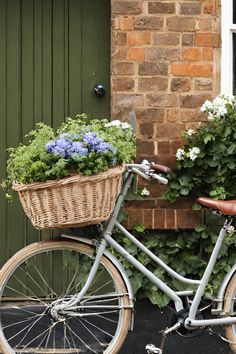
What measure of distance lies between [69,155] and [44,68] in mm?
1384

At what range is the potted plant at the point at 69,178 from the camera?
416cm

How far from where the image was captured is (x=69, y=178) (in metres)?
4.14

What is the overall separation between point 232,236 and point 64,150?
1.40 meters

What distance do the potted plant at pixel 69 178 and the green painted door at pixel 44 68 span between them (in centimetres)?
108

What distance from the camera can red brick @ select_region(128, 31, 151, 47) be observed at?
5.14 metres

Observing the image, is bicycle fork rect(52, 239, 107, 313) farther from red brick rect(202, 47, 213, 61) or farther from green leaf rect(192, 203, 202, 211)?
red brick rect(202, 47, 213, 61)

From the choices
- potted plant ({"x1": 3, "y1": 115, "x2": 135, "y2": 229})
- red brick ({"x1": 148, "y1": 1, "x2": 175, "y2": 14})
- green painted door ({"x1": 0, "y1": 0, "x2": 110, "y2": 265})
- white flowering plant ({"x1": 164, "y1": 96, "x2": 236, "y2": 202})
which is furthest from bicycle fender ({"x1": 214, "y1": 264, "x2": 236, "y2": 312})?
red brick ({"x1": 148, "y1": 1, "x2": 175, "y2": 14})

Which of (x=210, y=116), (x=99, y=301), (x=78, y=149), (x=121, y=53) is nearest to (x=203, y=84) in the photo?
(x=210, y=116)

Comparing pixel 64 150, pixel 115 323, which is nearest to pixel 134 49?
pixel 64 150

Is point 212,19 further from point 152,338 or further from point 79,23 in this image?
point 152,338

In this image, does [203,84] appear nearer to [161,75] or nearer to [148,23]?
[161,75]

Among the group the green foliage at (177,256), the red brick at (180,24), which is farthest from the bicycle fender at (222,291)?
the red brick at (180,24)

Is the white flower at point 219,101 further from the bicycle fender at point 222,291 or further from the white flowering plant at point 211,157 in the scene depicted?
the bicycle fender at point 222,291

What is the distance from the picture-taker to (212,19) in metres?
5.18
